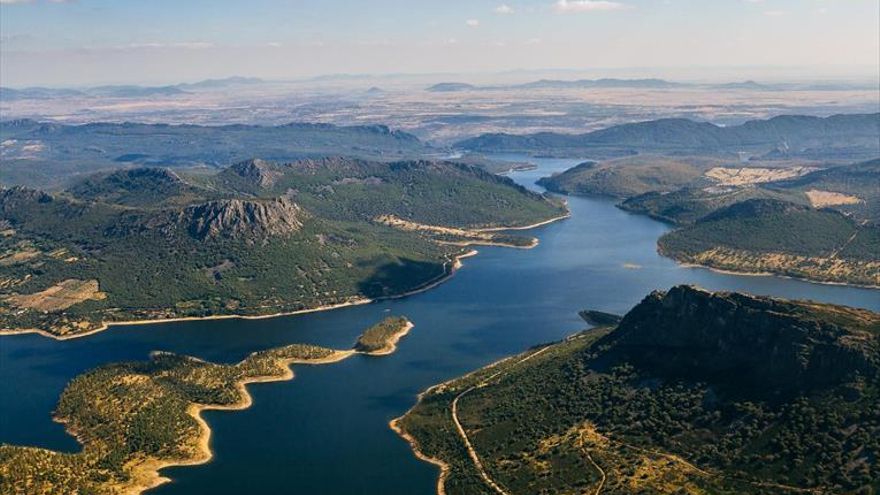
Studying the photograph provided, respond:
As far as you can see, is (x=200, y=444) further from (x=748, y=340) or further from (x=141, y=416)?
(x=748, y=340)

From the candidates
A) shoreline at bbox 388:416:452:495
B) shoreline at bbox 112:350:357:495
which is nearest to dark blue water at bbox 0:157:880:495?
shoreline at bbox 388:416:452:495

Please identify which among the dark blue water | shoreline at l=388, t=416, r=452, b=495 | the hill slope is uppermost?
the hill slope

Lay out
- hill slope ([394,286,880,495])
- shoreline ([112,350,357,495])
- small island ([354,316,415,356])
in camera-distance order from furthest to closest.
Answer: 1. small island ([354,316,415,356])
2. shoreline ([112,350,357,495])
3. hill slope ([394,286,880,495])

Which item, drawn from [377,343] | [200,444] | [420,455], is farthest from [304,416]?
[377,343]

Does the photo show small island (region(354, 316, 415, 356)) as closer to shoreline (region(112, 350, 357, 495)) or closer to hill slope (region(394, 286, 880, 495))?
shoreline (region(112, 350, 357, 495))

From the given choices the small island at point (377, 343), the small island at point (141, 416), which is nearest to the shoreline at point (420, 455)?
the small island at point (141, 416)
